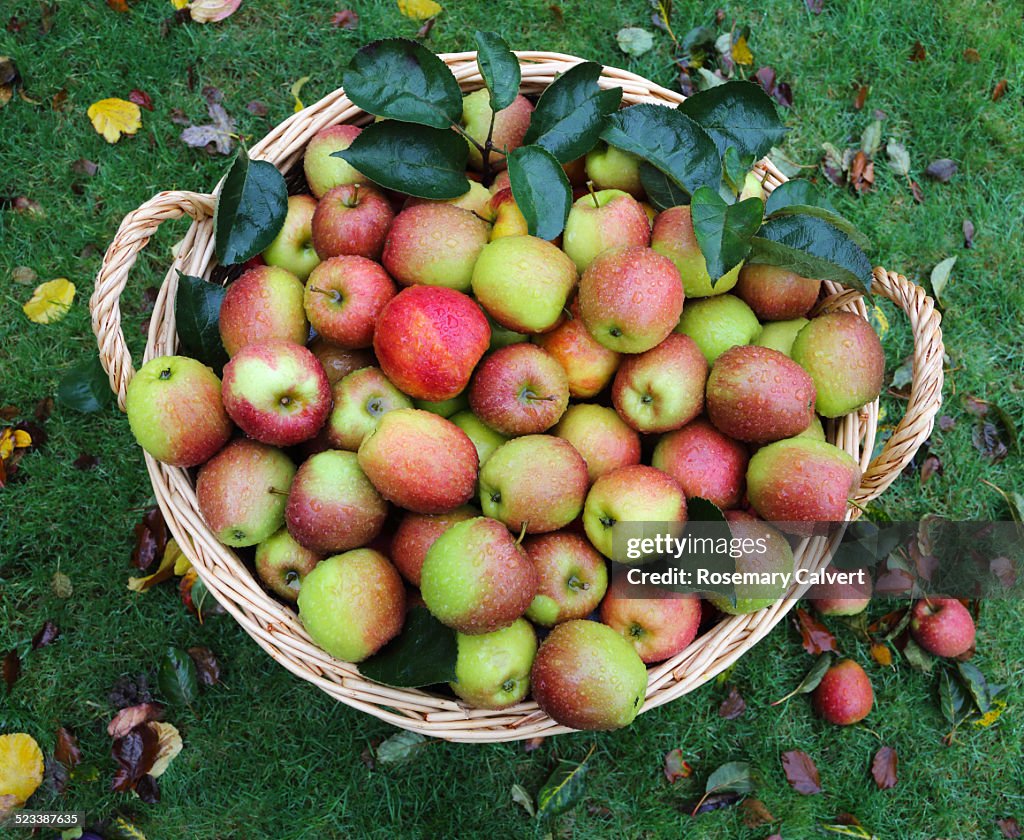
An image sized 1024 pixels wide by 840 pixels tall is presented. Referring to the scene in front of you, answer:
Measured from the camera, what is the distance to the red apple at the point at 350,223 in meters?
1.91

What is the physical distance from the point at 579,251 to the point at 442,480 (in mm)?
634

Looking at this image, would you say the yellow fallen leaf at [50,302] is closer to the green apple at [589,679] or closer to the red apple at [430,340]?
the red apple at [430,340]

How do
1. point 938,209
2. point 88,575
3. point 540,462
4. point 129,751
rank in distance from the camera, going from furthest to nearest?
point 938,209
point 88,575
point 129,751
point 540,462

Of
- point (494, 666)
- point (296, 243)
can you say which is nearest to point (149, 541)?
point (296, 243)

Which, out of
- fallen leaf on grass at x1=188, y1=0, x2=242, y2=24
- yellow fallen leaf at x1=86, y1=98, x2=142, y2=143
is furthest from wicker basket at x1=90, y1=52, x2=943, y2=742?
fallen leaf on grass at x1=188, y1=0, x2=242, y2=24

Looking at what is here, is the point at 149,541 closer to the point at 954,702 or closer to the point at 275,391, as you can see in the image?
the point at 275,391

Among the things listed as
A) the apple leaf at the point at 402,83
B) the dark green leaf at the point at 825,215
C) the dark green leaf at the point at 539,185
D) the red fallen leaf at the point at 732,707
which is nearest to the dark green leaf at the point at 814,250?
the dark green leaf at the point at 825,215

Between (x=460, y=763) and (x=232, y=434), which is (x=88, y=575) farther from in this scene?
(x=460, y=763)

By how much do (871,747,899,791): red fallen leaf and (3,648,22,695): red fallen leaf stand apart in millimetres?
2615

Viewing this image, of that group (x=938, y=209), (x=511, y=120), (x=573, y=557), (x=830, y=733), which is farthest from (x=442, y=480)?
(x=938, y=209)

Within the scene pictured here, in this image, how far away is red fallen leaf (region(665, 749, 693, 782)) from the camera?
246cm

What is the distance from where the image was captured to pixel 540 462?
1.71 m

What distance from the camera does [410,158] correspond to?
6.31 ft

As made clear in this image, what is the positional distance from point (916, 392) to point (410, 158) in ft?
4.14
